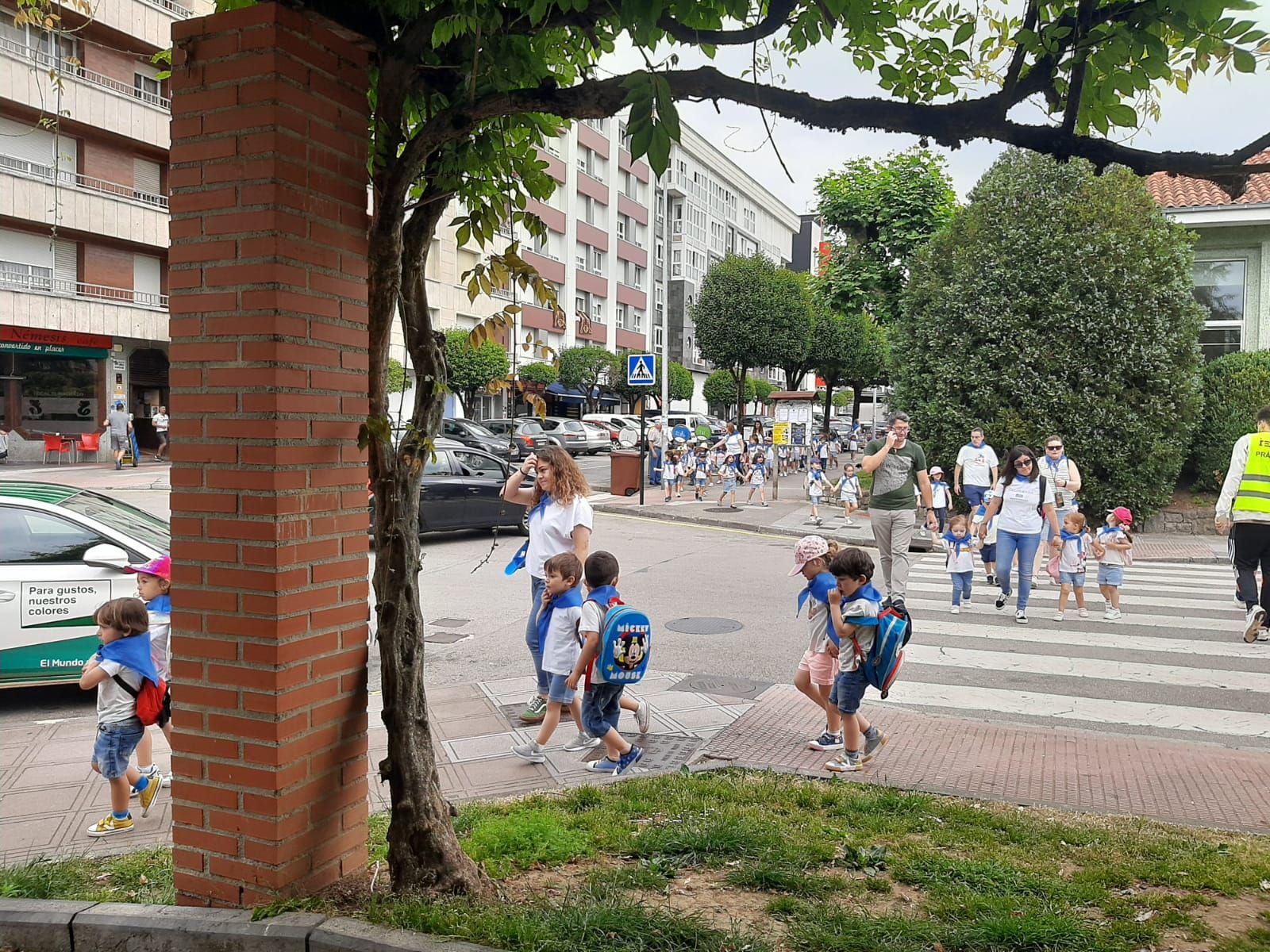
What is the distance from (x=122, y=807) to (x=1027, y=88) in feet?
17.1

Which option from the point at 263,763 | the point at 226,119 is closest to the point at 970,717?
the point at 263,763

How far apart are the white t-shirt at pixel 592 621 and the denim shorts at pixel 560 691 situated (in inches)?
10.9

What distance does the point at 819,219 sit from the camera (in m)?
30.5

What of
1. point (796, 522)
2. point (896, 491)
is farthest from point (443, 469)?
point (896, 491)

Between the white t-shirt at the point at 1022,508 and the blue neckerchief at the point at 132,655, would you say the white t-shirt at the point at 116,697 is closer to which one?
the blue neckerchief at the point at 132,655

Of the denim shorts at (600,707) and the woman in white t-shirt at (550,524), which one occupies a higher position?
the woman in white t-shirt at (550,524)

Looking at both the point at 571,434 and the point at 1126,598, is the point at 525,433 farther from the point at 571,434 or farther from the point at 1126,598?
the point at 1126,598

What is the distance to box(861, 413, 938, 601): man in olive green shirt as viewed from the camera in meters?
9.14

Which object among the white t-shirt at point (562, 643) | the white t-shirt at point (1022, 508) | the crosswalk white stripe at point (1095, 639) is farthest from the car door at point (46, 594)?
the white t-shirt at point (1022, 508)

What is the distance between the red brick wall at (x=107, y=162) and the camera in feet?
100

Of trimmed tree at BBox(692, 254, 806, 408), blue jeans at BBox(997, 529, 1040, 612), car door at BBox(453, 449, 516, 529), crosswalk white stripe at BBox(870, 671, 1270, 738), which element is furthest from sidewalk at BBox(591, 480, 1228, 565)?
trimmed tree at BBox(692, 254, 806, 408)

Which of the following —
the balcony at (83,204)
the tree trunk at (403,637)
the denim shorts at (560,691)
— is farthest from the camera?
the balcony at (83,204)

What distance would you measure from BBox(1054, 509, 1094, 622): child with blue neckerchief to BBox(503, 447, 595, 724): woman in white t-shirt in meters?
6.02

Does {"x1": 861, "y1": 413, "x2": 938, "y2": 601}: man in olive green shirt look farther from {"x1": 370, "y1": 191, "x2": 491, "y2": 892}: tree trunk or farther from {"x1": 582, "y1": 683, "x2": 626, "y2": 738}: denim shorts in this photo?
{"x1": 370, "y1": 191, "x2": 491, "y2": 892}: tree trunk
